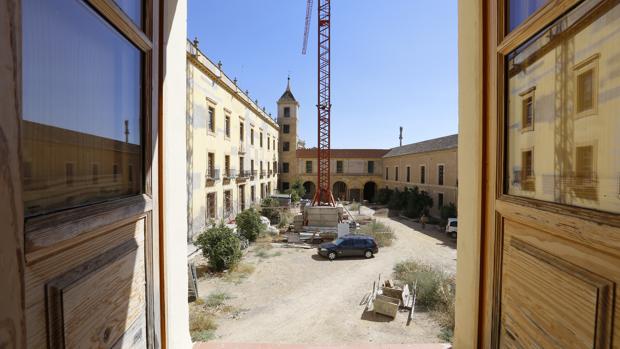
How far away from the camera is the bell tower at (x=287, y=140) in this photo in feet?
123

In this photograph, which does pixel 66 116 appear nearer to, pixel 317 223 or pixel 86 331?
pixel 86 331

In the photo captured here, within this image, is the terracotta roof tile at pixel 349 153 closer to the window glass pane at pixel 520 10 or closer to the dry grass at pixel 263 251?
the dry grass at pixel 263 251

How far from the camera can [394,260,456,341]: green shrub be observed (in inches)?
309

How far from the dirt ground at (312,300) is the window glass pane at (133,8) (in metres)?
6.80

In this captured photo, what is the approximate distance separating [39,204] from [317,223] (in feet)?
59.5

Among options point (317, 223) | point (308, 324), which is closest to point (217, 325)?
point (308, 324)

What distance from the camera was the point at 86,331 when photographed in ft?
3.97

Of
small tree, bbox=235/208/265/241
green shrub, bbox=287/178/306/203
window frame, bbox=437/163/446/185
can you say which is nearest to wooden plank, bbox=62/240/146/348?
→ small tree, bbox=235/208/265/241

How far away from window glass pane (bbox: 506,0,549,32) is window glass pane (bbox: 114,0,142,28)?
6.71ft

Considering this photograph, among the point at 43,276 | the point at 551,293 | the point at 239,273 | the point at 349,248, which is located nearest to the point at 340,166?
the point at 349,248

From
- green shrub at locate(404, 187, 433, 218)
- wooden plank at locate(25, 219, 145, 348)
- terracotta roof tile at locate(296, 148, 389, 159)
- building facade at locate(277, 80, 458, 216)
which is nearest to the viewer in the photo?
wooden plank at locate(25, 219, 145, 348)

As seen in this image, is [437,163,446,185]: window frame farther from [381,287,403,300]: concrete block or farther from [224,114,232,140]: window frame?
[381,287,403,300]: concrete block

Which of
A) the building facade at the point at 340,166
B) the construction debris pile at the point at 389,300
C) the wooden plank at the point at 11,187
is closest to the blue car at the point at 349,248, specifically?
the construction debris pile at the point at 389,300

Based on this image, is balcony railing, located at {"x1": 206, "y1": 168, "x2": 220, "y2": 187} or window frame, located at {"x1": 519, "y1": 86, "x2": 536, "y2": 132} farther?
balcony railing, located at {"x1": 206, "y1": 168, "x2": 220, "y2": 187}
